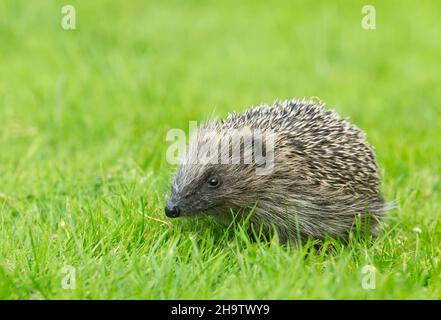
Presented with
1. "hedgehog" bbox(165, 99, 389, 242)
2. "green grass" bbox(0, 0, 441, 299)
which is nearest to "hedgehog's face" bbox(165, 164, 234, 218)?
"hedgehog" bbox(165, 99, 389, 242)

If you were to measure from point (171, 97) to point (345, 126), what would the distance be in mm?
3661

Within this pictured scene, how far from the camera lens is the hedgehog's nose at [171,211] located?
19.0ft

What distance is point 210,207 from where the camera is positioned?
605 cm

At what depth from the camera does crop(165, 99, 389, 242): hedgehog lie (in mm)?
6023

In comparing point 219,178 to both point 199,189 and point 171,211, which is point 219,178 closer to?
point 199,189

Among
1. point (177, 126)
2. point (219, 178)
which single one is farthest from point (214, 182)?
point (177, 126)

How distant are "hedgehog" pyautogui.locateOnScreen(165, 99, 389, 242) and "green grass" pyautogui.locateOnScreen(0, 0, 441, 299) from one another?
0.21 meters

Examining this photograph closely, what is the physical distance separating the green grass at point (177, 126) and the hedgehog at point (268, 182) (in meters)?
0.21

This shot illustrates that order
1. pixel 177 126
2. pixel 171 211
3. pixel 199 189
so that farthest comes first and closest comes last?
pixel 177 126
pixel 199 189
pixel 171 211

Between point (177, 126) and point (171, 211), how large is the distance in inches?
126

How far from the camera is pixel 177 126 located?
29.2ft
